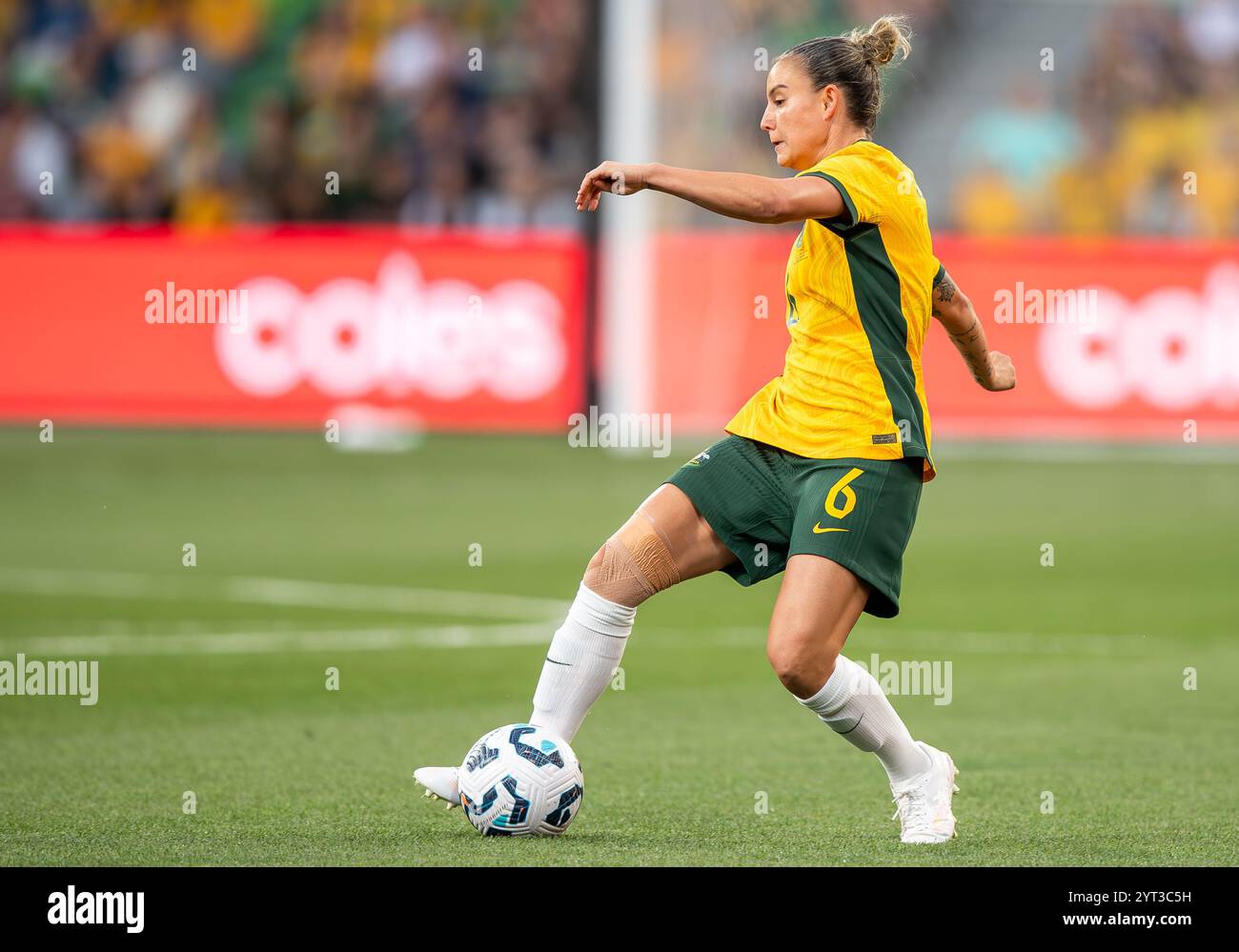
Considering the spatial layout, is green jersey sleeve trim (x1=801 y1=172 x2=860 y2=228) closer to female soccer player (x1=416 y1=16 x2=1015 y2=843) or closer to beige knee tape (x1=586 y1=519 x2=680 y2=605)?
female soccer player (x1=416 y1=16 x2=1015 y2=843)

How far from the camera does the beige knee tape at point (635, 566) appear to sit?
5.91m

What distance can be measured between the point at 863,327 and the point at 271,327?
43.1 ft

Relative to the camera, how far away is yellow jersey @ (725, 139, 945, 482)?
18.7 feet

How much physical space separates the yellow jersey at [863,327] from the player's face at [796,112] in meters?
0.12

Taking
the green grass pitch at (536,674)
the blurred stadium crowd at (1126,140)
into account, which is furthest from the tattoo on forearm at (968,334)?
the blurred stadium crowd at (1126,140)

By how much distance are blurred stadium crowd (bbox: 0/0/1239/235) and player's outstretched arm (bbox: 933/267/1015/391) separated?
13046 mm

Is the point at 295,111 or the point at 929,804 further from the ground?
the point at 295,111

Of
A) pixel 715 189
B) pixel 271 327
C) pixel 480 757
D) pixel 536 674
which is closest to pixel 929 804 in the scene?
pixel 480 757

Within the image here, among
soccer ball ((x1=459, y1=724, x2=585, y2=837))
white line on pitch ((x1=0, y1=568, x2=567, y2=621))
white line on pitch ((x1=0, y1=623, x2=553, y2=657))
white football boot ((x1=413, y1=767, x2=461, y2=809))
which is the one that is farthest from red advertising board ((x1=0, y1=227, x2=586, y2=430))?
soccer ball ((x1=459, y1=724, x2=585, y2=837))

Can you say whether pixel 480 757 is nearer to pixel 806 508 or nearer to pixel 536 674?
pixel 806 508

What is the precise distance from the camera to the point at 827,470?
575cm

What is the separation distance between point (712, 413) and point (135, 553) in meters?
7.13

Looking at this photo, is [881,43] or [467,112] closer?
[881,43]

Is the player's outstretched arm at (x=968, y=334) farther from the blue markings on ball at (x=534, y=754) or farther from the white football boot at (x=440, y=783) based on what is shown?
the white football boot at (x=440, y=783)
